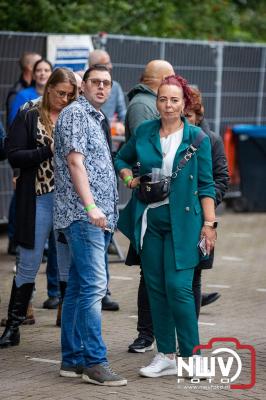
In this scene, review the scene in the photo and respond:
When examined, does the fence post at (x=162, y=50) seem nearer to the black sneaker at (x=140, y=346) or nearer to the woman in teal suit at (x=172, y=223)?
the black sneaker at (x=140, y=346)

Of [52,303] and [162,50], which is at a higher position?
[162,50]

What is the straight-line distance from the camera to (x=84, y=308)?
23.8ft

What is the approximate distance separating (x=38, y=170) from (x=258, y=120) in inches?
413

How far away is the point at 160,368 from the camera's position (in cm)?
743

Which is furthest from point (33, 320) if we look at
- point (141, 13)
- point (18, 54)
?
point (141, 13)

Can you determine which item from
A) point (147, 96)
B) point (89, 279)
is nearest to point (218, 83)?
point (147, 96)

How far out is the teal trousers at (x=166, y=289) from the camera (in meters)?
7.30

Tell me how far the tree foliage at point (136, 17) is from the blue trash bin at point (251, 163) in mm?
2247

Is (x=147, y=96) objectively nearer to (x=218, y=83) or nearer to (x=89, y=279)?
(x=89, y=279)

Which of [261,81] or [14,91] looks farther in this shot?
[261,81]

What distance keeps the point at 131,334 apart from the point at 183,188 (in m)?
1.87
